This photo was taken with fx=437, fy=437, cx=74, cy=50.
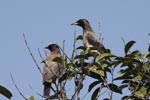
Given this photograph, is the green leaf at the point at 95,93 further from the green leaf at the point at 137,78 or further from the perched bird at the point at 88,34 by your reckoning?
the perched bird at the point at 88,34

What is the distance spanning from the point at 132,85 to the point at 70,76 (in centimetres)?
66

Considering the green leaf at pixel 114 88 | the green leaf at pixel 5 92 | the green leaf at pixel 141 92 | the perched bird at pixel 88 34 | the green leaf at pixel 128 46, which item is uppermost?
the perched bird at pixel 88 34

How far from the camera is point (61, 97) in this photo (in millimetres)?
3736

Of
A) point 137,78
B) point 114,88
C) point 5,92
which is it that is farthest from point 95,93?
point 5,92

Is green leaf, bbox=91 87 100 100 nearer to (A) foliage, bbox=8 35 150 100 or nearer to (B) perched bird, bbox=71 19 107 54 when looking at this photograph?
(A) foliage, bbox=8 35 150 100

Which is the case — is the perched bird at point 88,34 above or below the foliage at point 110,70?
above

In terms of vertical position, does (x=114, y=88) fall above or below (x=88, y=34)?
below

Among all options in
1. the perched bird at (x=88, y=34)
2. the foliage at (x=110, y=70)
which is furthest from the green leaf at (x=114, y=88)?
the perched bird at (x=88, y=34)

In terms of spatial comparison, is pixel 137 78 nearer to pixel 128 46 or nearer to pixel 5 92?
pixel 128 46

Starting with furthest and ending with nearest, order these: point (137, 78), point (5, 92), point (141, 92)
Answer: point (137, 78)
point (141, 92)
point (5, 92)

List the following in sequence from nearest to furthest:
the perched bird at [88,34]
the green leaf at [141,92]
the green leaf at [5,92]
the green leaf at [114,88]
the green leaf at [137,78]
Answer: the green leaf at [5,92] → the green leaf at [141,92] → the green leaf at [137,78] → the green leaf at [114,88] → the perched bird at [88,34]

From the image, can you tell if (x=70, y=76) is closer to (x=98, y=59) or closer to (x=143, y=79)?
(x=98, y=59)

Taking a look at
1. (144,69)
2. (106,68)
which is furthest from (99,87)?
(144,69)

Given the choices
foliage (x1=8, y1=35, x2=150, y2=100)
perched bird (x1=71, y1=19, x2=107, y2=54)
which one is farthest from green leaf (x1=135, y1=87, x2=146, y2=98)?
→ perched bird (x1=71, y1=19, x2=107, y2=54)
